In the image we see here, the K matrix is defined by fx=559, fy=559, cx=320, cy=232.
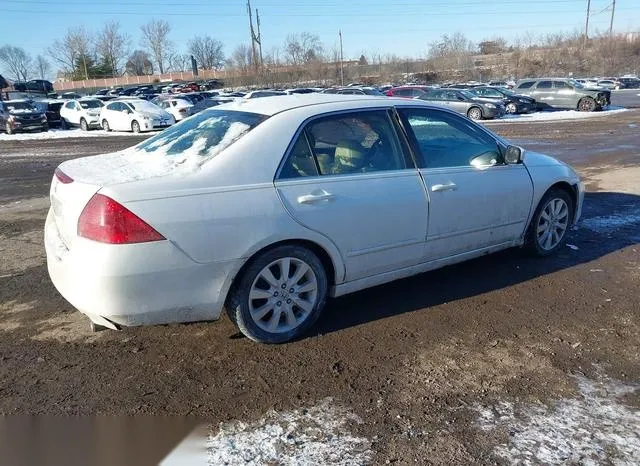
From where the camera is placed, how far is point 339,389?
10.6 ft

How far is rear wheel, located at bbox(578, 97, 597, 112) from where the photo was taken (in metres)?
29.3

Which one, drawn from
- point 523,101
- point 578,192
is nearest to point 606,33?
point 523,101

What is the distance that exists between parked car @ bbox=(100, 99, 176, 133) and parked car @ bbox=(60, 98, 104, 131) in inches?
62.1

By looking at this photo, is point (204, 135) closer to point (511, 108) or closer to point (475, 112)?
point (475, 112)

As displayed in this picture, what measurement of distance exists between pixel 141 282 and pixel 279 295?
0.92 m

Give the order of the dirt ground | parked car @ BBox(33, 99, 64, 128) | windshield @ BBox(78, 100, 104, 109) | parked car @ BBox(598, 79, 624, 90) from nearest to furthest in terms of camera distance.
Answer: the dirt ground, parked car @ BBox(33, 99, 64, 128), windshield @ BBox(78, 100, 104, 109), parked car @ BBox(598, 79, 624, 90)

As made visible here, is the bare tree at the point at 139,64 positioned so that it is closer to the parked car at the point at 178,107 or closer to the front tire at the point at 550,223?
the parked car at the point at 178,107

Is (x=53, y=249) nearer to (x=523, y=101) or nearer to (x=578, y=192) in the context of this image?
(x=578, y=192)

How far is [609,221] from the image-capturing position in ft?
22.7

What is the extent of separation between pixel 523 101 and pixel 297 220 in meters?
28.7

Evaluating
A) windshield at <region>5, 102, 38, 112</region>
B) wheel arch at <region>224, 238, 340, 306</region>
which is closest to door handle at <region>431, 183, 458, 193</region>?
wheel arch at <region>224, 238, 340, 306</region>

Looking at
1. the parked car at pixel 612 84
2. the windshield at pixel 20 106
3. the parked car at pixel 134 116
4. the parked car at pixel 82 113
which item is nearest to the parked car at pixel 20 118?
the windshield at pixel 20 106

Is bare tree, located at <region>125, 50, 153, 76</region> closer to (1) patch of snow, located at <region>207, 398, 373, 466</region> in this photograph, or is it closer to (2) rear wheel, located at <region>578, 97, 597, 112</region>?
(2) rear wheel, located at <region>578, 97, 597, 112</region>

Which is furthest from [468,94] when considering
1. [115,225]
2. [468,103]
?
[115,225]
